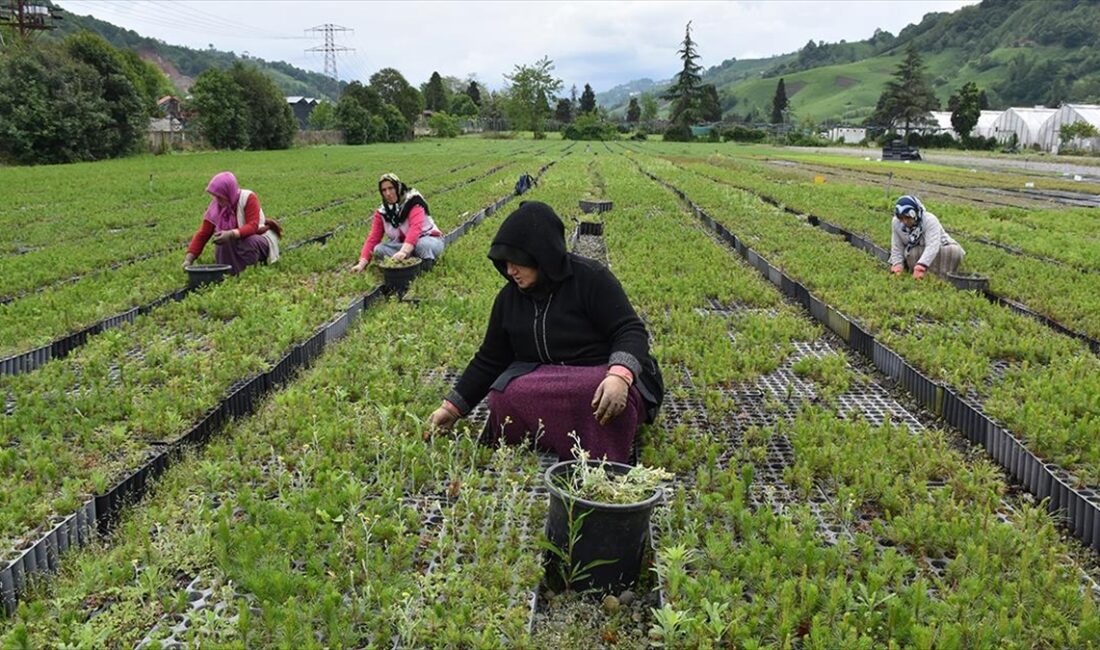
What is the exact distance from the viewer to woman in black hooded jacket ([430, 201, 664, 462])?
362 cm

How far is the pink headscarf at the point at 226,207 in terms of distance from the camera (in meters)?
7.88

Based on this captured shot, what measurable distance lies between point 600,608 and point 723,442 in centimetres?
162

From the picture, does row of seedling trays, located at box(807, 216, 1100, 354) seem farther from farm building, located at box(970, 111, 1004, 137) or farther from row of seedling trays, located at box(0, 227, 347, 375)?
farm building, located at box(970, 111, 1004, 137)

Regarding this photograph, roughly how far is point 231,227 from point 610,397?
5923 mm

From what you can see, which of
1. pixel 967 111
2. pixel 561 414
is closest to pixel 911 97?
pixel 967 111

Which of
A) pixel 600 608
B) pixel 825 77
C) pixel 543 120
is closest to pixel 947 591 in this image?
pixel 600 608

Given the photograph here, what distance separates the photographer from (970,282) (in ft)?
25.3

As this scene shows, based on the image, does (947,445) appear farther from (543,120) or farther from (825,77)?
(825,77)

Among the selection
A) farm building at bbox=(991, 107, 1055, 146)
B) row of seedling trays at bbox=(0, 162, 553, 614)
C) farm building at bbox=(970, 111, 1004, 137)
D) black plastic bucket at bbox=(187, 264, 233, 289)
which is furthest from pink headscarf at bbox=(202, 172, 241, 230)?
farm building at bbox=(970, 111, 1004, 137)

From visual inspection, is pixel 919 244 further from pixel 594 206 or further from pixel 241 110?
pixel 241 110

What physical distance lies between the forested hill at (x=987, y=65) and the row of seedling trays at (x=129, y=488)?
11256 centimetres

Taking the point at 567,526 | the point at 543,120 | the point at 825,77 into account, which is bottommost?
the point at 567,526

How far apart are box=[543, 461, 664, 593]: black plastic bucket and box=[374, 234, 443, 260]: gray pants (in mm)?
5813

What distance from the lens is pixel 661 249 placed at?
9859 mm
